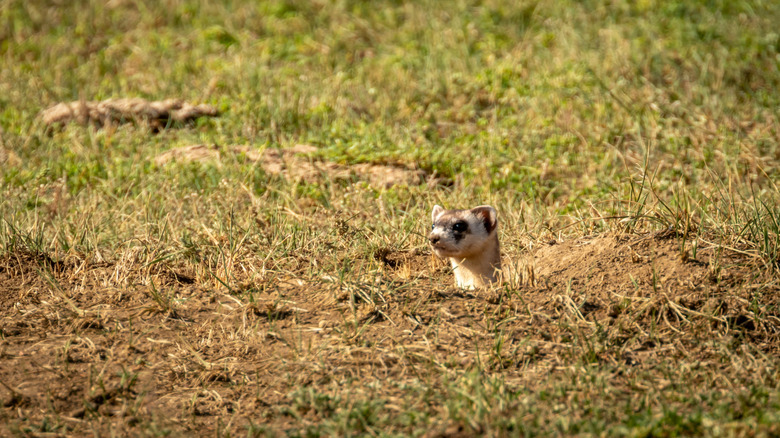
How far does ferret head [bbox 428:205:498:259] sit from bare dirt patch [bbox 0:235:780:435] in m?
0.57

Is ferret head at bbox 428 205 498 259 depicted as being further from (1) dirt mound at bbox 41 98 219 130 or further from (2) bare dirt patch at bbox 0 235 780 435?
(1) dirt mound at bbox 41 98 219 130

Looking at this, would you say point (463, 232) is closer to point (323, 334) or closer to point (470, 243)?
point (470, 243)

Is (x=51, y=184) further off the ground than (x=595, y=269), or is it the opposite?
(x=595, y=269)

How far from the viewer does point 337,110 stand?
8.61 m

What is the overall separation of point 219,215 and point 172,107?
3.29 meters

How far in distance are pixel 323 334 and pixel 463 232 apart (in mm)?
1505

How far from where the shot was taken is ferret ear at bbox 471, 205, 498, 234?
5.43 metres

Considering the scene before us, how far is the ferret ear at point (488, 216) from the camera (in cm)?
543

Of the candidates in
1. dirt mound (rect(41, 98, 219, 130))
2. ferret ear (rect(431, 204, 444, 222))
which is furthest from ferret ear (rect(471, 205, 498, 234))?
dirt mound (rect(41, 98, 219, 130))

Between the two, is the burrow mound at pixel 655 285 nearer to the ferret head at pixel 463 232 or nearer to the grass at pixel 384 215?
the grass at pixel 384 215

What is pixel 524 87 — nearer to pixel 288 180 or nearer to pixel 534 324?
pixel 288 180

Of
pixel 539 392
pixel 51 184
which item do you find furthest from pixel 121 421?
pixel 51 184

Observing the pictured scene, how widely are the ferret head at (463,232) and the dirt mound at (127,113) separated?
4.20 m

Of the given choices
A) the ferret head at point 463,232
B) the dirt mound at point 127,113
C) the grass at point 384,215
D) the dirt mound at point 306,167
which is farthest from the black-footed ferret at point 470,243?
the dirt mound at point 127,113
